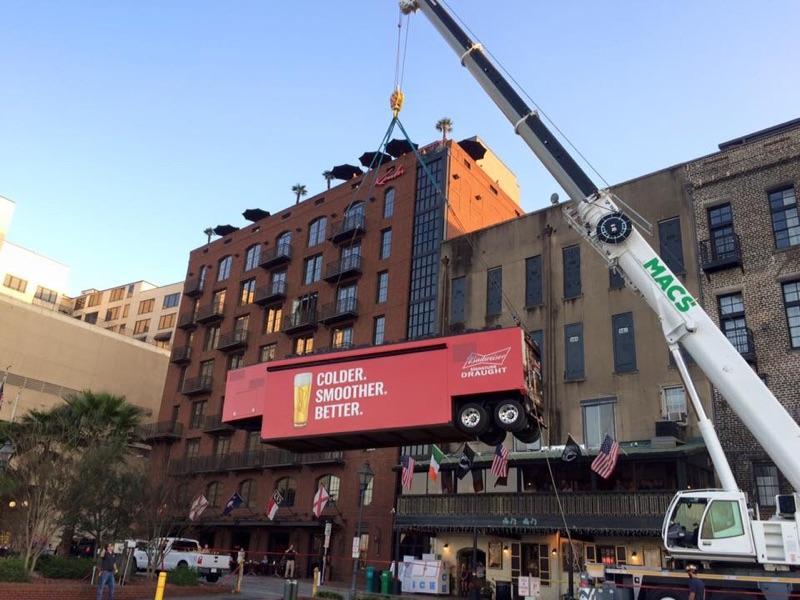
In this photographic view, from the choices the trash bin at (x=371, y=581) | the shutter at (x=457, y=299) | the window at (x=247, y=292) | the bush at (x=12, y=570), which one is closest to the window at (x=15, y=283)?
the window at (x=247, y=292)

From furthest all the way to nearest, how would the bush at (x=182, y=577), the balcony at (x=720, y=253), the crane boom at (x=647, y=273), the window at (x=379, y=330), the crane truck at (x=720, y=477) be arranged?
1. the window at (x=379, y=330)
2. the balcony at (x=720, y=253)
3. the bush at (x=182, y=577)
4. the crane boom at (x=647, y=273)
5. the crane truck at (x=720, y=477)

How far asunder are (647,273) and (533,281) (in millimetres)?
19041

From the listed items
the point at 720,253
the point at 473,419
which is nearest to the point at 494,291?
the point at 720,253

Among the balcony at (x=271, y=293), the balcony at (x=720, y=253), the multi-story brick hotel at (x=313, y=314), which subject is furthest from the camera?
the balcony at (x=271, y=293)

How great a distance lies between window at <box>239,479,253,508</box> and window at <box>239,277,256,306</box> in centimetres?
1460

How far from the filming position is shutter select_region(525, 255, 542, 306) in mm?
37594

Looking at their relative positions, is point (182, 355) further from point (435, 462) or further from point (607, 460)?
point (607, 460)

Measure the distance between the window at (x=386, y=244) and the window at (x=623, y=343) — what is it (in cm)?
1799

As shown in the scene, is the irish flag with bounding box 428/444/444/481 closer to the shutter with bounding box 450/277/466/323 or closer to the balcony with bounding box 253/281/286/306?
the shutter with bounding box 450/277/466/323

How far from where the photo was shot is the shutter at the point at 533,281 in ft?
123

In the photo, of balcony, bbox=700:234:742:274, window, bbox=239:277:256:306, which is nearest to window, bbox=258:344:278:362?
window, bbox=239:277:256:306

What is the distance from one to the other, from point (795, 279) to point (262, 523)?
34.4m

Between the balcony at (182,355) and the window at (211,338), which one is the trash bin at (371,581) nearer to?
the window at (211,338)

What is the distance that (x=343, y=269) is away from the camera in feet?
160
